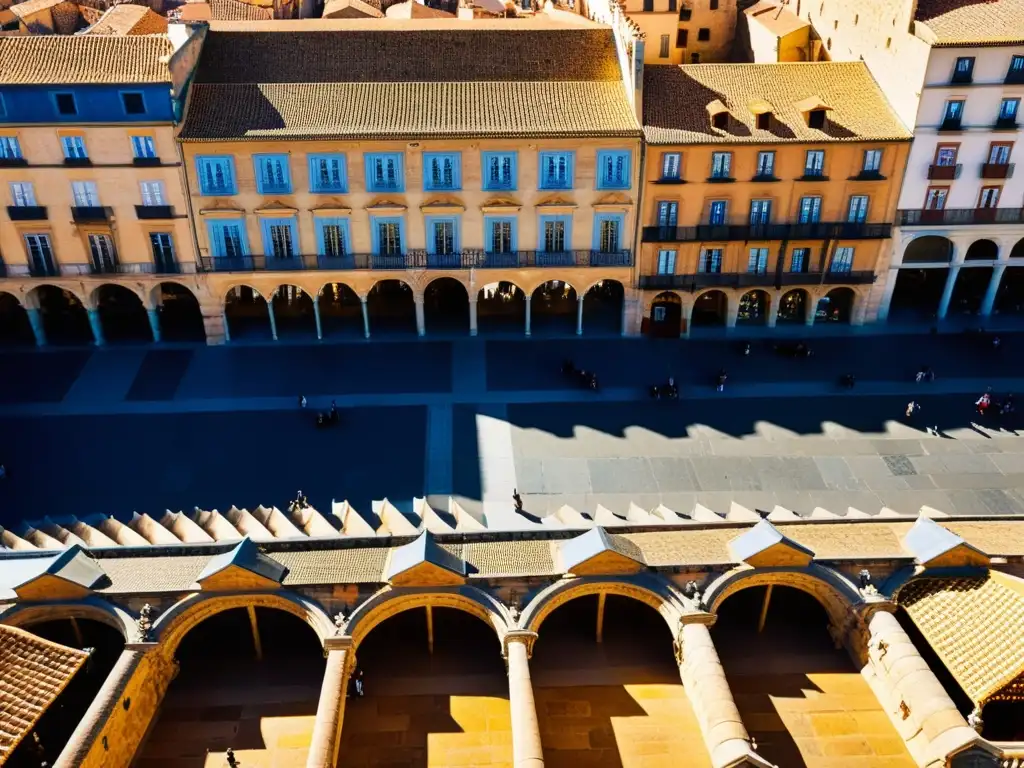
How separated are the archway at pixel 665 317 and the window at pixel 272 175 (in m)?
23.0

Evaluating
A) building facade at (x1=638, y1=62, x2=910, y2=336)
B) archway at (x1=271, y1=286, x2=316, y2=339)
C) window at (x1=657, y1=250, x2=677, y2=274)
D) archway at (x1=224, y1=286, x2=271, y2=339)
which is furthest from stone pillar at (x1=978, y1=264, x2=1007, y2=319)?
archway at (x1=224, y1=286, x2=271, y2=339)

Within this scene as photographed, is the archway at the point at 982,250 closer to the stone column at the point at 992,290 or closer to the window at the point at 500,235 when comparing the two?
the stone column at the point at 992,290

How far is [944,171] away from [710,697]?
128ft

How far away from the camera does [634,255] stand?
54.3 meters

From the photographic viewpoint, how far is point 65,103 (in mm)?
48750

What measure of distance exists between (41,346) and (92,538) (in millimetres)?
25494

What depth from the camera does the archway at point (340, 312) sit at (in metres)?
57.7

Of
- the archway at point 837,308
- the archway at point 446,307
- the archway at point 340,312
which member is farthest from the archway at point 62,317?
the archway at point 837,308

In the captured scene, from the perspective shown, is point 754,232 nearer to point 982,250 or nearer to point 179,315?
point 982,250

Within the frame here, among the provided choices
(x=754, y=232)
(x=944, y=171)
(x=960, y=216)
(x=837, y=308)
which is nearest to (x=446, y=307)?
(x=754, y=232)

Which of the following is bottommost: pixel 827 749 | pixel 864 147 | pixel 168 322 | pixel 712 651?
pixel 168 322

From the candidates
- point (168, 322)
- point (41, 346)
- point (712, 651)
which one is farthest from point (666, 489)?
point (41, 346)

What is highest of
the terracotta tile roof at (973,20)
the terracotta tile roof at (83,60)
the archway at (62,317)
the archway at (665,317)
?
the terracotta tile roof at (973,20)

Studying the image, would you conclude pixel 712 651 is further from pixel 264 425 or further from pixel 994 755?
pixel 264 425
